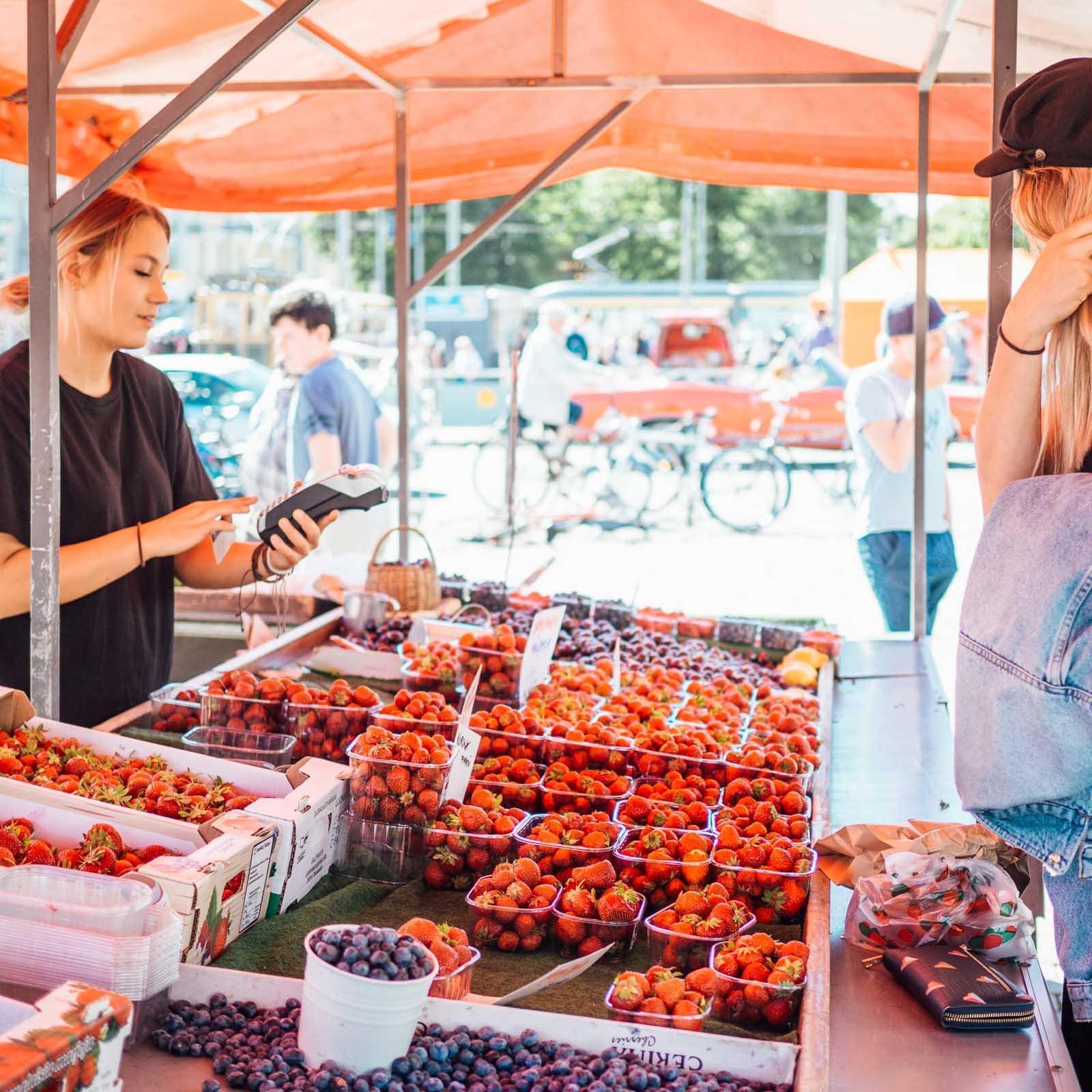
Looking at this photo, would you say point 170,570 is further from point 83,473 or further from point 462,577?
point 462,577

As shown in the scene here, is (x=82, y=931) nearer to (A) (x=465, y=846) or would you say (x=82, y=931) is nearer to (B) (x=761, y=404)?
(A) (x=465, y=846)

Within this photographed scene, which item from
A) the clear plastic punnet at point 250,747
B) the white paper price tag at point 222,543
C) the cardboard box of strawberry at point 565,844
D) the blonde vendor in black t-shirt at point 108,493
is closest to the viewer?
the cardboard box of strawberry at point 565,844

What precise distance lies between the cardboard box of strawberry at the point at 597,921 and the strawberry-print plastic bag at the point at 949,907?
13.8 inches

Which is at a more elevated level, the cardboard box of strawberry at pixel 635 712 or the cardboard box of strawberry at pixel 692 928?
the cardboard box of strawberry at pixel 635 712

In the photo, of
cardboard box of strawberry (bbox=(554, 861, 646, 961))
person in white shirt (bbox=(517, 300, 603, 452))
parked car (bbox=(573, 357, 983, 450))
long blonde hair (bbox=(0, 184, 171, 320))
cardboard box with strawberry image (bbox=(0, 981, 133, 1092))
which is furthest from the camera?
parked car (bbox=(573, 357, 983, 450))

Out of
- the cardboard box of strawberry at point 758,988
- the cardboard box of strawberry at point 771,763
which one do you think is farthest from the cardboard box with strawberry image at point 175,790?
the cardboard box of strawberry at point 771,763

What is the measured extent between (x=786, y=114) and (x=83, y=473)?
2.92m

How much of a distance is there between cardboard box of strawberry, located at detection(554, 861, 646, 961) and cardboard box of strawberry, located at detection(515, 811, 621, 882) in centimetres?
9

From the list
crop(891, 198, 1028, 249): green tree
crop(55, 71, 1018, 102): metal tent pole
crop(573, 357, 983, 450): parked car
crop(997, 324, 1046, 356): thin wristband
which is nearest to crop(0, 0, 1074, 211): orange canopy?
crop(55, 71, 1018, 102): metal tent pole

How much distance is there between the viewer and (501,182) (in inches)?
191

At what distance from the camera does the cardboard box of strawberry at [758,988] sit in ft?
5.01

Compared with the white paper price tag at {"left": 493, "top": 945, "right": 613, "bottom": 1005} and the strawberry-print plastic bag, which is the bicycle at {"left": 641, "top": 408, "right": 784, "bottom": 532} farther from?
the white paper price tag at {"left": 493, "top": 945, "right": 613, "bottom": 1005}

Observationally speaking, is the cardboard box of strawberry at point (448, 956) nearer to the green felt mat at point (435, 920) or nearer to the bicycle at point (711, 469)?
the green felt mat at point (435, 920)

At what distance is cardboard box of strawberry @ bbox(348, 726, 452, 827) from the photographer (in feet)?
6.53
